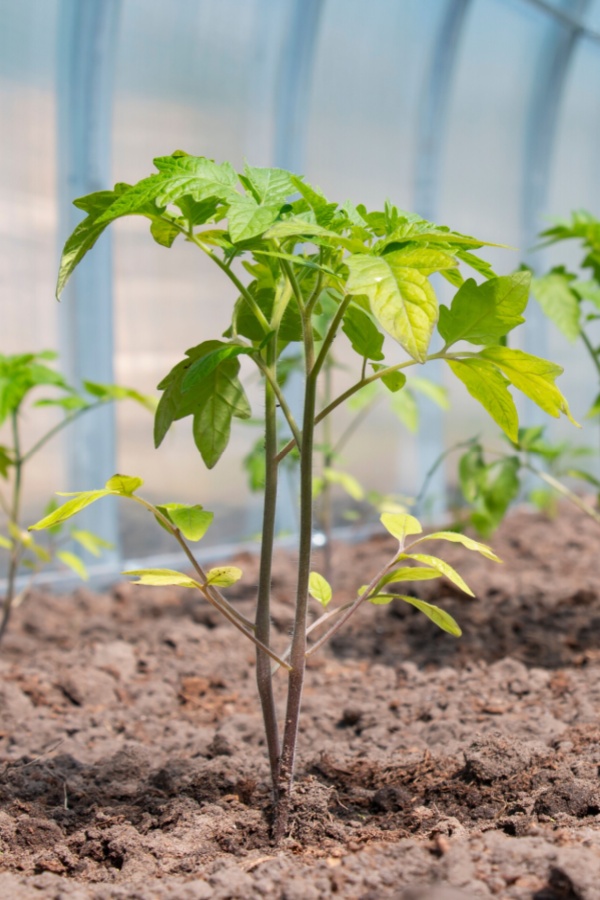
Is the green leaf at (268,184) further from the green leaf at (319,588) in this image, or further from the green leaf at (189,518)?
the green leaf at (319,588)

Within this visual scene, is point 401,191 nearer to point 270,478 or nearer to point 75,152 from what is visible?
point 75,152

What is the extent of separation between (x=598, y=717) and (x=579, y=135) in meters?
5.49

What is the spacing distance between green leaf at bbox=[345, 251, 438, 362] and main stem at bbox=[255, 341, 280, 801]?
1.12 ft

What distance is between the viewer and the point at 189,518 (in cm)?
155

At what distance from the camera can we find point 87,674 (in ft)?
9.01

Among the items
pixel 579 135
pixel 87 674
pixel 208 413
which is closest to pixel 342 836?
pixel 208 413

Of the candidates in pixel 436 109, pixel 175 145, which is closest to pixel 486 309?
pixel 175 145

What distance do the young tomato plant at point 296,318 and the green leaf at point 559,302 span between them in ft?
3.19

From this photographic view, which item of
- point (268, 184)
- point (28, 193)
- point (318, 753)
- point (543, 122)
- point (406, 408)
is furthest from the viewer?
point (543, 122)

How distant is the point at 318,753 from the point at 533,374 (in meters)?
1.03

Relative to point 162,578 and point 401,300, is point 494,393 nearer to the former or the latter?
point 401,300

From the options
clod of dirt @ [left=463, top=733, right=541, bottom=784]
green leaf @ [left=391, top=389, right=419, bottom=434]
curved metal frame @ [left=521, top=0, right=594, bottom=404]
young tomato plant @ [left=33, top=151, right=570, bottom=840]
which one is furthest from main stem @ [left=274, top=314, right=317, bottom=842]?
curved metal frame @ [left=521, top=0, right=594, bottom=404]

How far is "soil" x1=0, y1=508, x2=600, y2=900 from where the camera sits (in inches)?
54.1

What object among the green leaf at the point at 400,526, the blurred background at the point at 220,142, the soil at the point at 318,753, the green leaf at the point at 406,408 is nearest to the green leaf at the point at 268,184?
the green leaf at the point at 400,526
